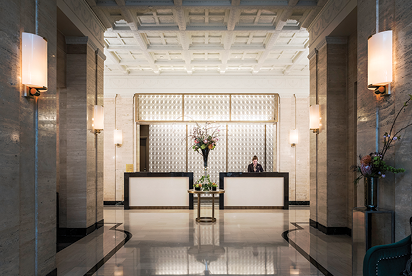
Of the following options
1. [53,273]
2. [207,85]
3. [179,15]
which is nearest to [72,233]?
[53,273]

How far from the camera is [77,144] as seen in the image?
590 centimetres

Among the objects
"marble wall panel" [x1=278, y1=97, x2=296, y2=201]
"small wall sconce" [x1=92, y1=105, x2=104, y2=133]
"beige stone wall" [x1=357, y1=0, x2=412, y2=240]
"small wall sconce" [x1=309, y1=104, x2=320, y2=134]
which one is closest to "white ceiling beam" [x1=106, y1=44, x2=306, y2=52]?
"small wall sconce" [x1=309, y1=104, x2=320, y2=134]

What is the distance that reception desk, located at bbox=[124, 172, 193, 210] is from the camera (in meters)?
9.24

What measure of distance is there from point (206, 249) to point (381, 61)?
3.67 m

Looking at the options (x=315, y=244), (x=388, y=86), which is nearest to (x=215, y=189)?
(x=315, y=244)

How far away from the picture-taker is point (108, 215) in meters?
8.20

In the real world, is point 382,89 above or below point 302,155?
above

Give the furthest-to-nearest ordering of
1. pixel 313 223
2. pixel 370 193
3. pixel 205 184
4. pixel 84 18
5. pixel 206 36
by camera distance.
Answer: pixel 206 36
pixel 205 184
pixel 313 223
pixel 84 18
pixel 370 193

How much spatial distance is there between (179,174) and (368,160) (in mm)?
6529

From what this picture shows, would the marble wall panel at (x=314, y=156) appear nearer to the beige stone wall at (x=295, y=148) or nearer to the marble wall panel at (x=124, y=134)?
the beige stone wall at (x=295, y=148)

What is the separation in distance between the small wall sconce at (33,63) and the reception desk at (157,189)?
6.19 metres

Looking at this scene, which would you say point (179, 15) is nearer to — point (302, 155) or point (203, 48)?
point (203, 48)

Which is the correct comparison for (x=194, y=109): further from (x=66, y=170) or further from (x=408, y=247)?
(x=408, y=247)

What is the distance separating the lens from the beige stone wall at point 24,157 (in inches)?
115
